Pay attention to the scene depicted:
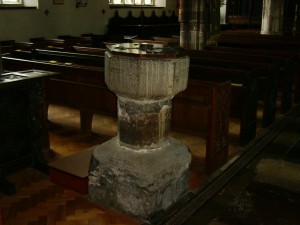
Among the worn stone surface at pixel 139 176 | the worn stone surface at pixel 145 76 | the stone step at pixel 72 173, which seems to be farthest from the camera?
the stone step at pixel 72 173

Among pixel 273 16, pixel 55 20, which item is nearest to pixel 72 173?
pixel 55 20

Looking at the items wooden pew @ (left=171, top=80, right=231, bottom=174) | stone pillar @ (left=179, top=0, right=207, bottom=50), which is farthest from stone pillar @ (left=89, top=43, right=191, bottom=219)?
stone pillar @ (left=179, top=0, right=207, bottom=50)

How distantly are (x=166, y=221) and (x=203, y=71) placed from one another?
283 cm

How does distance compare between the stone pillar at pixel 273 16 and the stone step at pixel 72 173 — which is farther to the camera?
the stone pillar at pixel 273 16

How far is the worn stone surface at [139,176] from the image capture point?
2.92 m

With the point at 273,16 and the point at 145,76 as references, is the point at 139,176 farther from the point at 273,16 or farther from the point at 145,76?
the point at 273,16

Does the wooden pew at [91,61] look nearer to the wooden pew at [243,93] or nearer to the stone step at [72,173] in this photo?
the wooden pew at [243,93]

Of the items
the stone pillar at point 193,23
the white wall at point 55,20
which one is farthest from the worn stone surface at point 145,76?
the white wall at point 55,20

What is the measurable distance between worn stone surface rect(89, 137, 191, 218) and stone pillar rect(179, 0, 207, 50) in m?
6.34

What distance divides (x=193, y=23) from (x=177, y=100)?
510 cm

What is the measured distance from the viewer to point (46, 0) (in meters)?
11.2

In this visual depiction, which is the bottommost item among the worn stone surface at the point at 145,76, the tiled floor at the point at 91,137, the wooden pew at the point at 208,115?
the tiled floor at the point at 91,137

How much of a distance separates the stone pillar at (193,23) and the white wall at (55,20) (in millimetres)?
4360

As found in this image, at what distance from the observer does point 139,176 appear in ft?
9.48
